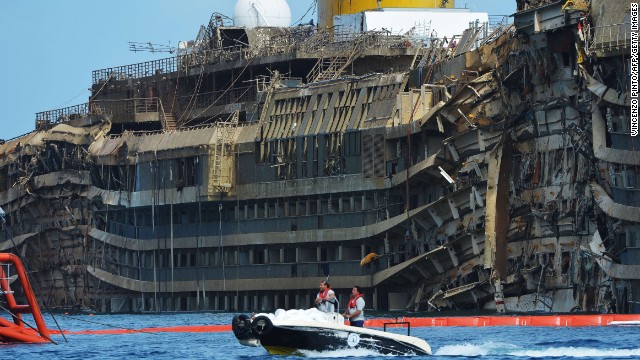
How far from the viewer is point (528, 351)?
72750mm

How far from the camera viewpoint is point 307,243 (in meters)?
125

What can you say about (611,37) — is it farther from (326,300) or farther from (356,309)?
(326,300)

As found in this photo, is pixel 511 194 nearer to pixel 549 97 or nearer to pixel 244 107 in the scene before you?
pixel 549 97

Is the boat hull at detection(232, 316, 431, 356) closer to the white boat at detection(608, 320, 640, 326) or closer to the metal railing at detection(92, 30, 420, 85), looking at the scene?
the white boat at detection(608, 320, 640, 326)

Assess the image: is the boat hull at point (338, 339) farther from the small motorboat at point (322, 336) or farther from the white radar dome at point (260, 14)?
the white radar dome at point (260, 14)

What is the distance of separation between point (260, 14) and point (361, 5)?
848 cm

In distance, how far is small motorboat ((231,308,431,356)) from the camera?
231ft

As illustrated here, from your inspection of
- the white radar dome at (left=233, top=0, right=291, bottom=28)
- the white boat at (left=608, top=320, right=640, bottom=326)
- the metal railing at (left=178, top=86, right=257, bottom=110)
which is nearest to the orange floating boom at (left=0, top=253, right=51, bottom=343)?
the white boat at (left=608, top=320, right=640, bottom=326)

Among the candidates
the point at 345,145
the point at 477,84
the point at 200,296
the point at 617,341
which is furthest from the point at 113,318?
the point at 617,341

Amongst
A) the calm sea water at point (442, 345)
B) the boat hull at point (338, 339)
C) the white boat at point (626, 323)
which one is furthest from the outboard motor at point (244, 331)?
the white boat at point (626, 323)

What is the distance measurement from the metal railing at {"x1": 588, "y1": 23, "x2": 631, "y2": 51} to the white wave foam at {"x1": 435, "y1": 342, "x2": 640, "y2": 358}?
78.0ft

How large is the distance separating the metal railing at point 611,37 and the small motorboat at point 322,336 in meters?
29.5

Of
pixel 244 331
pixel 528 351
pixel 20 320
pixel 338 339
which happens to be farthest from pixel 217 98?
pixel 338 339

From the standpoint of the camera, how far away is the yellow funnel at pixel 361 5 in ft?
467
